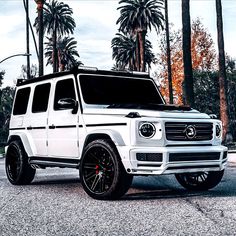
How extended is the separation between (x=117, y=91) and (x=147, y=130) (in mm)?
1897

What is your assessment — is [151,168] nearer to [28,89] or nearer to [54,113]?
[54,113]

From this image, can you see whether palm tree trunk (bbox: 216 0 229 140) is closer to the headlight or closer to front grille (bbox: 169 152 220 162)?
the headlight

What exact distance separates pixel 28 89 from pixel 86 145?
2.80 metres

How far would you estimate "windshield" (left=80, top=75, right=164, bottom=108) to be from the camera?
29.8 feet

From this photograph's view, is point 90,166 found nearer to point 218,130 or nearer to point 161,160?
point 161,160

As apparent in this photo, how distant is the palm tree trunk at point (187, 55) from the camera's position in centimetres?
2342

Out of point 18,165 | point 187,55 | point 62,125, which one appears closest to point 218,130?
point 62,125

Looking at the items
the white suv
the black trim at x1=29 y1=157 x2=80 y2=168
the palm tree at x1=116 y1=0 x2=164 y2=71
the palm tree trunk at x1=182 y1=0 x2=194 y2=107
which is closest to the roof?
the white suv

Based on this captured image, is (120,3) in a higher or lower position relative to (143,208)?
higher

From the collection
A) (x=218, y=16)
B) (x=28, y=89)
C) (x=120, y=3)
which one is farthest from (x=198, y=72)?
(x=28, y=89)

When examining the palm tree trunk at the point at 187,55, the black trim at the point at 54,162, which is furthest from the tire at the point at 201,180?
the palm tree trunk at the point at 187,55

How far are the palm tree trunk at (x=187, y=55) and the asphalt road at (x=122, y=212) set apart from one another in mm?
13865

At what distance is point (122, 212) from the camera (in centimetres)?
702

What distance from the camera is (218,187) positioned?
989 cm
